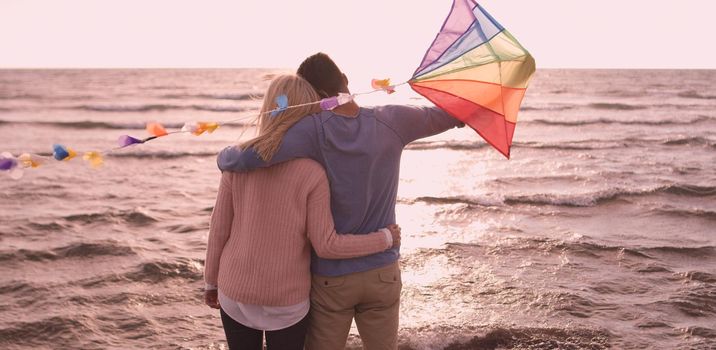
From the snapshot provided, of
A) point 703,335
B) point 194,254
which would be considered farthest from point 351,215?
point 194,254

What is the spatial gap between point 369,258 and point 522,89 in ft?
3.15

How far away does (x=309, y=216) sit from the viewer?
234 centimetres

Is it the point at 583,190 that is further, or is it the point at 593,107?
the point at 593,107

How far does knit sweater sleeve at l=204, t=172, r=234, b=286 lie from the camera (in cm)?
237

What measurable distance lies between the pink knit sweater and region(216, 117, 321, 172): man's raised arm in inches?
1.8

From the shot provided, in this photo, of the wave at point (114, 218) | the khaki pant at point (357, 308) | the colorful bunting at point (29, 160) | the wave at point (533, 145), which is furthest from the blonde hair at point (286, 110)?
the wave at point (533, 145)

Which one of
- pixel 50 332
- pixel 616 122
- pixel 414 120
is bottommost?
pixel 50 332

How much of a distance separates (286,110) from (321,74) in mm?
225

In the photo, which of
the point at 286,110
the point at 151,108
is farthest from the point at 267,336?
the point at 151,108

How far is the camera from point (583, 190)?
10375 millimetres

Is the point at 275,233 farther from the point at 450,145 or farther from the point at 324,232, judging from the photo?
the point at 450,145

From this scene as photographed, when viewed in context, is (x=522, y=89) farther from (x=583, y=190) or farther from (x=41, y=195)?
(x=41, y=195)

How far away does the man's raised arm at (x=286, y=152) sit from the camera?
7.18 ft

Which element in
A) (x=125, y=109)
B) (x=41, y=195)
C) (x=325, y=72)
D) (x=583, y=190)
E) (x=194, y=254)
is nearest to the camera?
(x=325, y=72)
